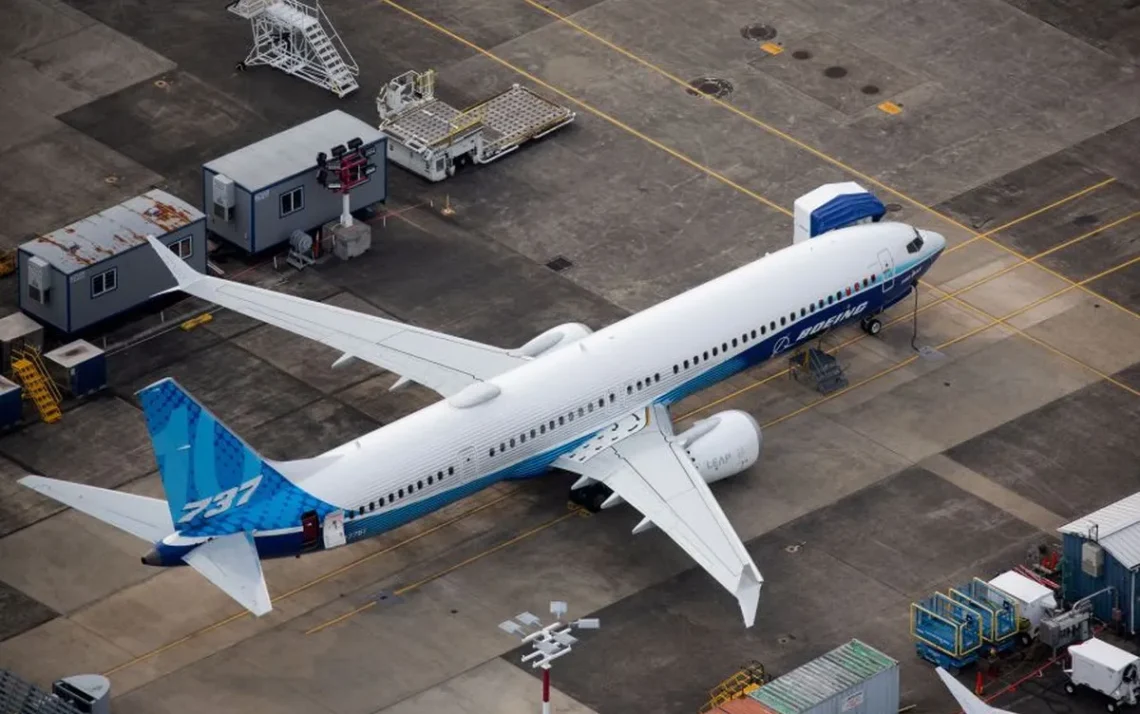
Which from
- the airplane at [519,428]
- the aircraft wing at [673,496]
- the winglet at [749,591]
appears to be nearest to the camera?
the winglet at [749,591]

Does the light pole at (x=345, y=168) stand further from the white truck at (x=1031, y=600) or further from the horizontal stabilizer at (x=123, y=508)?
the white truck at (x=1031, y=600)

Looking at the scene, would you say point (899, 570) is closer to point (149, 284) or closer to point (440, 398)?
point (440, 398)

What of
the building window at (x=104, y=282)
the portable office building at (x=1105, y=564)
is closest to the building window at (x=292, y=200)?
the building window at (x=104, y=282)

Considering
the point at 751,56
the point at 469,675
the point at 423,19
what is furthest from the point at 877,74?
the point at 469,675

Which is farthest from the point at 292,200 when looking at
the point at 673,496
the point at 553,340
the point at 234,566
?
the point at 234,566

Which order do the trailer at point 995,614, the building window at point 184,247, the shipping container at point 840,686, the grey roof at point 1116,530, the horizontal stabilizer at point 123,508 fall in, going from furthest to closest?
the building window at point 184,247 → the grey roof at point 1116,530 → the trailer at point 995,614 → the shipping container at point 840,686 → the horizontal stabilizer at point 123,508

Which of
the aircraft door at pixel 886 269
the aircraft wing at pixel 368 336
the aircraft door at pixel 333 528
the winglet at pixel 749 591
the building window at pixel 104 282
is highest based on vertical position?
the winglet at pixel 749 591
